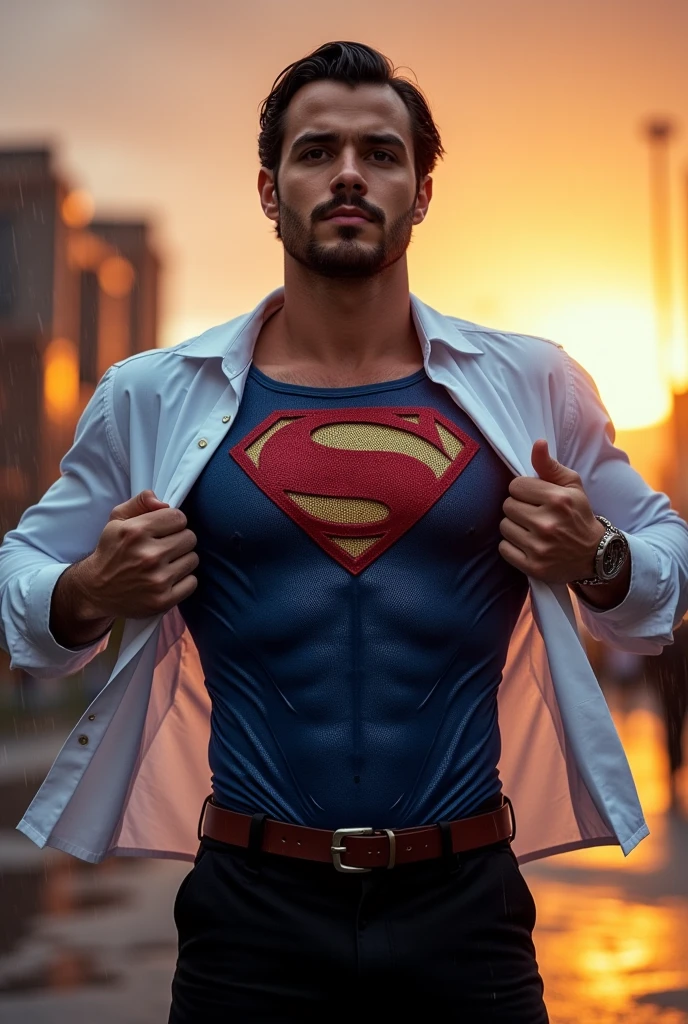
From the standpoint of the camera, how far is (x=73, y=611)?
3.14 m

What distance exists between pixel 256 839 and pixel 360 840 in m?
0.21

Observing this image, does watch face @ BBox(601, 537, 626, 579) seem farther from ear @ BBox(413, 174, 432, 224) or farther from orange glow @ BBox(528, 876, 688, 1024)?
orange glow @ BBox(528, 876, 688, 1024)

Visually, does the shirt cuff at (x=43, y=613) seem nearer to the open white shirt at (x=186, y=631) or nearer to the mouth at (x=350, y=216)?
the open white shirt at (x=186, y=631)

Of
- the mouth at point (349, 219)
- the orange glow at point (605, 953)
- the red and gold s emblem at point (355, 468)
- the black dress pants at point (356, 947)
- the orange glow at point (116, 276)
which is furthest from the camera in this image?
the orange glow at point (116, 276)

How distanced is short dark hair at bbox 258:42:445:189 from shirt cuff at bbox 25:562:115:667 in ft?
3.69

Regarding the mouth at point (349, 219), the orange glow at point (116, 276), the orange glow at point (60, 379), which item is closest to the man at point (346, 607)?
the mouth at point (349, 219)

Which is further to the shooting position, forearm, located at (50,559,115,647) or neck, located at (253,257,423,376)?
neck, located at (253,257,423,376)

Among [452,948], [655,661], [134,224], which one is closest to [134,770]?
[452,948]

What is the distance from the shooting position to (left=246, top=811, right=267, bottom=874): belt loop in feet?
9.58

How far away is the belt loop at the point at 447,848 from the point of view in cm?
290

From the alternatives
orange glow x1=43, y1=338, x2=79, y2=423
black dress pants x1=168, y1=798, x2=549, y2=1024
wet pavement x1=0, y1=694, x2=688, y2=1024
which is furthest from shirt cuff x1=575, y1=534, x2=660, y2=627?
orange glow x1=43, y1=338, x2=79, y2=423

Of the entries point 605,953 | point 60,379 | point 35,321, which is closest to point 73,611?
point 605,953

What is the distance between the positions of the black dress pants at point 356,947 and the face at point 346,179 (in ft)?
4.31

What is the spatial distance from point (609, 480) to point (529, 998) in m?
1.15
